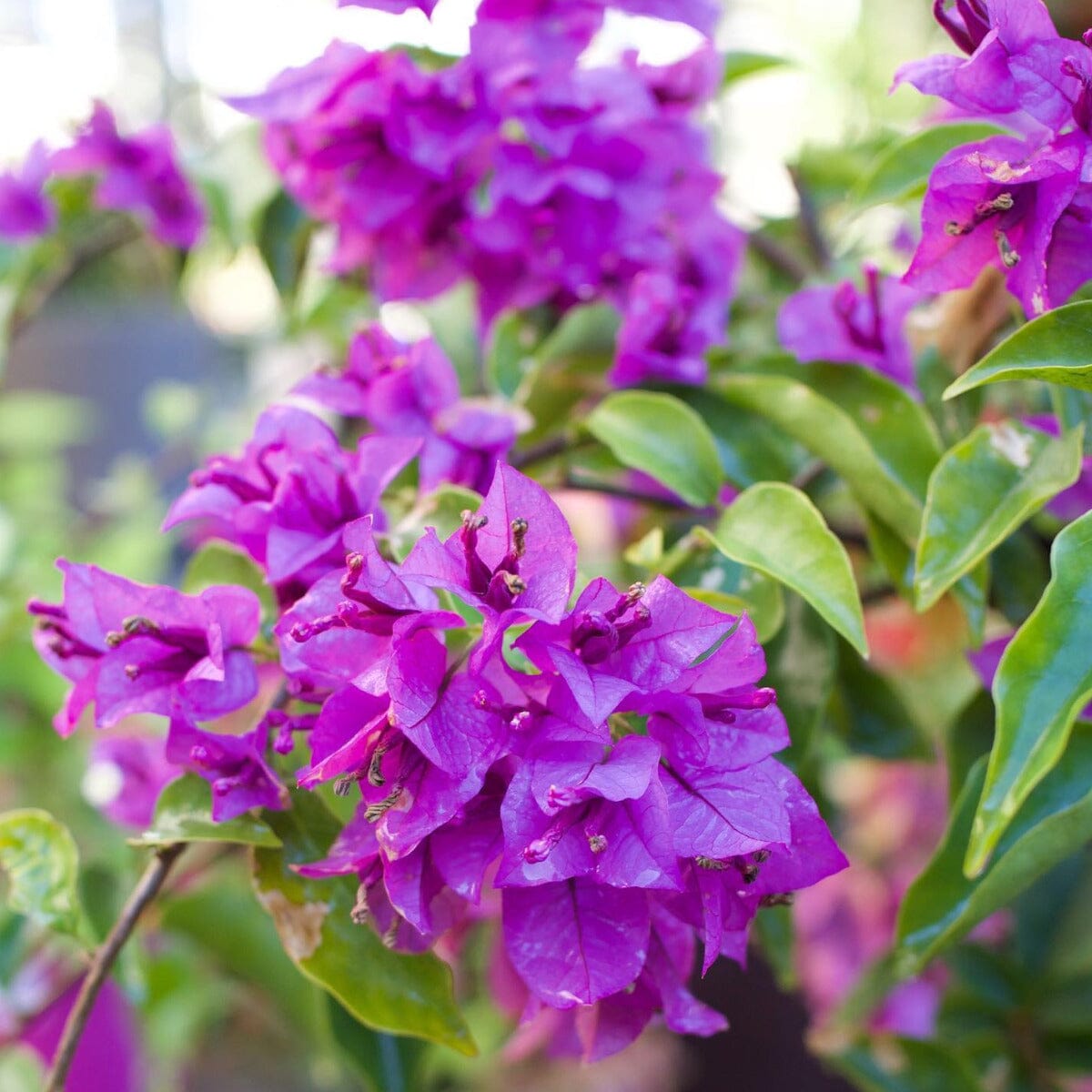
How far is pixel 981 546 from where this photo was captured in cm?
26

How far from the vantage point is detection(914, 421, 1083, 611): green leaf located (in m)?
0.26

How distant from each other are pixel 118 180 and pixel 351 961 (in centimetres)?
38

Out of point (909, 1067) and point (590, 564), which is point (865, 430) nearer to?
point (590, 564)

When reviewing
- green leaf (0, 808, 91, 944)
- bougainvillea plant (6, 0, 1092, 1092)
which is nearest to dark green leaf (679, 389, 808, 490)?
bougainvillea plant (6, 0, 1092, 1092)

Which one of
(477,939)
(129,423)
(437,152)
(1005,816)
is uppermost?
(437,152)

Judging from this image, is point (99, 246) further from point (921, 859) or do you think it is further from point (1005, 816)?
point (921, 859)

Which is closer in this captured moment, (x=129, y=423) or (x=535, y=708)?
(x=535, y=708)

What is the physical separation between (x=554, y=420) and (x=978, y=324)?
0.48 feet

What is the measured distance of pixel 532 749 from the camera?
22cm

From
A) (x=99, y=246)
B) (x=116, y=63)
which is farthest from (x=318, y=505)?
(x=116, y=63)

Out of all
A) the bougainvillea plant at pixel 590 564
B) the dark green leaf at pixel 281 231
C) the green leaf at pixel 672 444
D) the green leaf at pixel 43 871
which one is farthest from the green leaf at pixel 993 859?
the dark green leaf at pixel 281 231

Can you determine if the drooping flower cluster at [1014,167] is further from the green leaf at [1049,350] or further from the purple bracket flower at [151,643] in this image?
the purple bracket flower at [151,643]

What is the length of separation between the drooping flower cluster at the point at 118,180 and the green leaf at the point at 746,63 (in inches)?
9.8

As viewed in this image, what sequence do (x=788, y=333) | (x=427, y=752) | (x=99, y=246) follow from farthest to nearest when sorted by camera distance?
(x=99, y=246) → (x=788, y=333) → (x=427, y=752)
